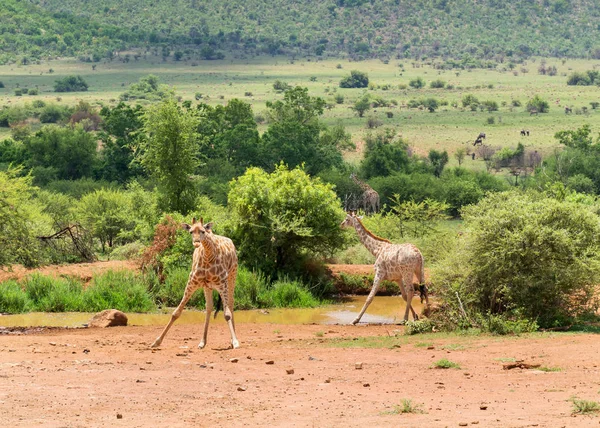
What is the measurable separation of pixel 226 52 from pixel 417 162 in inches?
3035

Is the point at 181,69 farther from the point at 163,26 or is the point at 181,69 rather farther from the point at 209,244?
the point at 209,244

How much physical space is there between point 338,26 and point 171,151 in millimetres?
116222

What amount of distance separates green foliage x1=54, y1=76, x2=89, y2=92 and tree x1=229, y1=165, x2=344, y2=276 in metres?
84.8

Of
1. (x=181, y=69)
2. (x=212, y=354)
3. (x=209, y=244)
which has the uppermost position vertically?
(x=209, y=244)

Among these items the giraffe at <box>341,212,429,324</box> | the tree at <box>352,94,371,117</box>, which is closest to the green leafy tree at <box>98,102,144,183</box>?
the tree at <box>352,94,371,117</box>

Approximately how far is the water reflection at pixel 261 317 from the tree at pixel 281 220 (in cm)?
216

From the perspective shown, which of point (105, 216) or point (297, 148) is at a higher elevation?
point (105, 216)

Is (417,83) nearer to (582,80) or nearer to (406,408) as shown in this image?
(582,80)

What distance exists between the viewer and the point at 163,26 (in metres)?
143

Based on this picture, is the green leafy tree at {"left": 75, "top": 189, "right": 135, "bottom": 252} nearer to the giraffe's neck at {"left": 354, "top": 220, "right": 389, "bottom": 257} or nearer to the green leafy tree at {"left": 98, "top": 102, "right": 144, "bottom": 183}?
the giraffe's neck at {"left": 354, "top": 220, "right": 389, "bottom": 257}

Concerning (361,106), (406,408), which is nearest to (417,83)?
(361,106)

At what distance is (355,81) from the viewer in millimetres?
113500

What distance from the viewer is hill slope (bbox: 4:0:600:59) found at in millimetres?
139625

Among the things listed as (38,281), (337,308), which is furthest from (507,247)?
(38,281)
